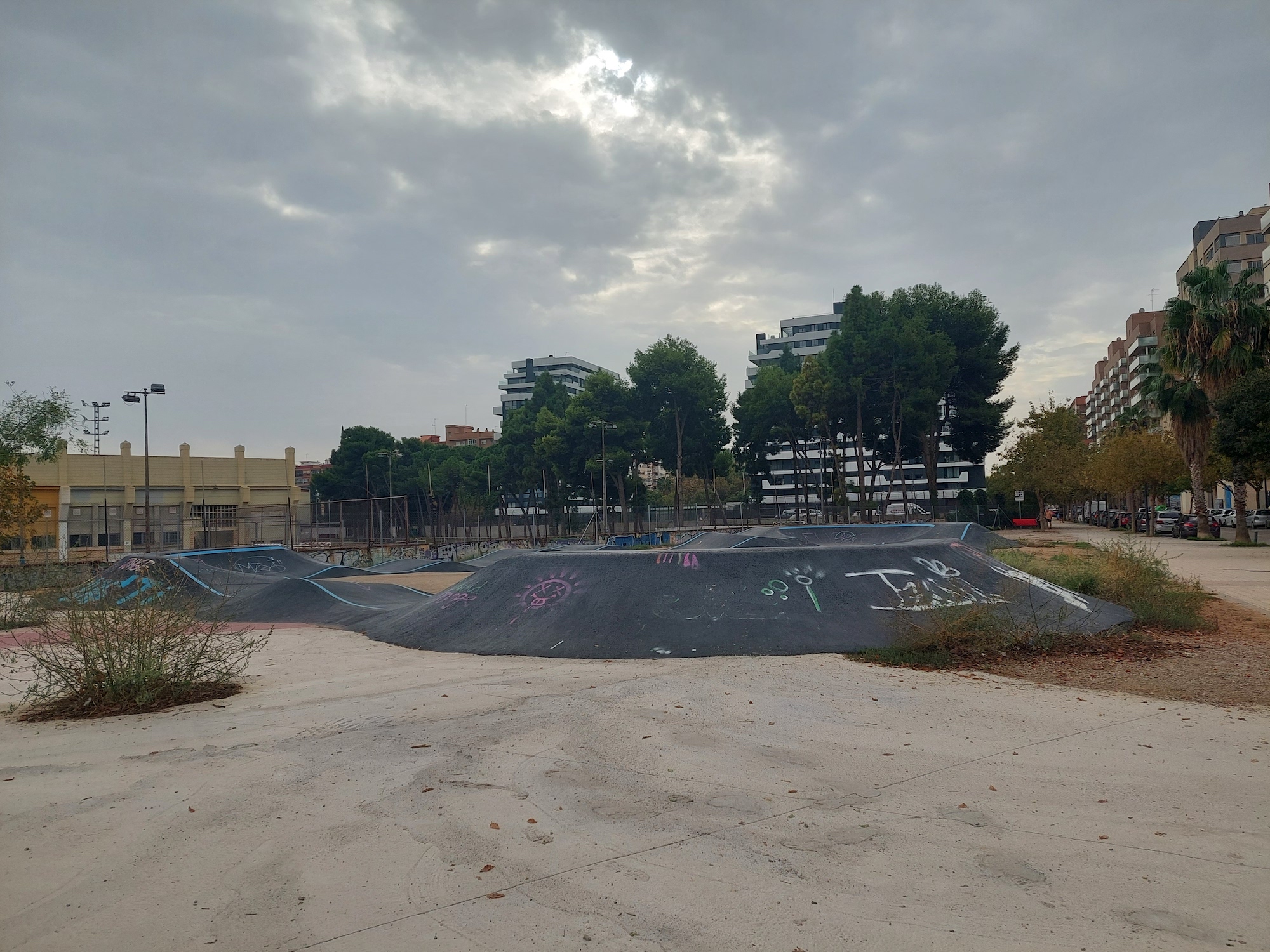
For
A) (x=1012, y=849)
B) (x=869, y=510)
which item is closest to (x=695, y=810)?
(x=1012, y=849)

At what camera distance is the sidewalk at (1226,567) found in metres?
15.0

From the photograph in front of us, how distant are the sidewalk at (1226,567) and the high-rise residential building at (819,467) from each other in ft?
163

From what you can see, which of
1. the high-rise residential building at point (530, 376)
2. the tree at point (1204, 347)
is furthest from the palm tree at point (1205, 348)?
the high-rise residential building at point (530, 376)

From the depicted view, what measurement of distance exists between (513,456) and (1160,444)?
137ft

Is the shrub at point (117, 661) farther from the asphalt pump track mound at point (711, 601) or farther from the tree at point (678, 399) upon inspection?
the tree at point (678, 399)

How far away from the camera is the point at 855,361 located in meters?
45.0

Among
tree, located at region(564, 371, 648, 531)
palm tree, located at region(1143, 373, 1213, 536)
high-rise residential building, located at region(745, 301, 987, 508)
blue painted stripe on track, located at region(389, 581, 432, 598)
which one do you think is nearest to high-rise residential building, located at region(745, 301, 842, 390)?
high-rise residential building, located at region(745, 301, 987, 508)

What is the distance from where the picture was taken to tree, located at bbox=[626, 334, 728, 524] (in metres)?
53.3

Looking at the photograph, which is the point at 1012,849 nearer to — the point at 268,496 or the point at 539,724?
the point at 539,724

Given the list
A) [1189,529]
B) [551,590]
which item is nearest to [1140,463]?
[1189,529]

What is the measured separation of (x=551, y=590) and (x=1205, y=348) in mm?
31183

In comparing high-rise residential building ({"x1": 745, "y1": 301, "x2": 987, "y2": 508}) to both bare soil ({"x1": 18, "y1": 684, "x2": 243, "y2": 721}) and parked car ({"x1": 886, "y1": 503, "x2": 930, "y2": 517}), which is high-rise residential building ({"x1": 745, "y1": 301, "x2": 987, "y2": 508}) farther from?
bare soil ({"x1": 18, "y1": 684, "x2": 243, "y2": 721})

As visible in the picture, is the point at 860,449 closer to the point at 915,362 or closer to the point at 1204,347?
the point at 915,362

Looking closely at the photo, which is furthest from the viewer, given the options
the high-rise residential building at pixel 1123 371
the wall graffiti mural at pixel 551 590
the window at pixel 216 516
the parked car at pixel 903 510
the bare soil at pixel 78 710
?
the high-rise residential building at pixel 1123 371
